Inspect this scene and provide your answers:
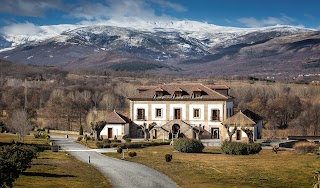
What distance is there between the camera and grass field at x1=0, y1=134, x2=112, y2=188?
96.0 ft

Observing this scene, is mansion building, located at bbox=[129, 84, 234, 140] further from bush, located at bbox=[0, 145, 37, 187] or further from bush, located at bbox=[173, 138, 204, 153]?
bush, located at bbox=[0, 145, 37, 187]

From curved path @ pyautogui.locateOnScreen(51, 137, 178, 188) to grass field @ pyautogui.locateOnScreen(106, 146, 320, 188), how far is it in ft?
2.81

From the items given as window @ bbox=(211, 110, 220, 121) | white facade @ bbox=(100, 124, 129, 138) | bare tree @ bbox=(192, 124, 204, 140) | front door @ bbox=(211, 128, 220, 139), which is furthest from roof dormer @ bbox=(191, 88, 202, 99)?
white facade @ bbox=(100, 124, 129, 138)

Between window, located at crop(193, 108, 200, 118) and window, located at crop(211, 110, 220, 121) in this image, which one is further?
window, located at crop(193, 108, 200, 118)

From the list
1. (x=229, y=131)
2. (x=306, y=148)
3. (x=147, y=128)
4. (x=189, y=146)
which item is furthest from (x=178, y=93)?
(x=306, y=148)

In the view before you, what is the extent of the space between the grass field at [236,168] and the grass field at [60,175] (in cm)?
432

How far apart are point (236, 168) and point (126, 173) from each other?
733cm

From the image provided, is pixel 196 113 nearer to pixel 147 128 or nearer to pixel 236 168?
pixel 147 128

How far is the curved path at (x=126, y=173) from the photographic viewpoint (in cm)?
3027

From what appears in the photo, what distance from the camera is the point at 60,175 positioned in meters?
32.6

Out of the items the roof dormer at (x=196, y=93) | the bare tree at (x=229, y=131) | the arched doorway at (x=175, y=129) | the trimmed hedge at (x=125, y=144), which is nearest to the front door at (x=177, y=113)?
the arched doorway at (x=175, y=129)

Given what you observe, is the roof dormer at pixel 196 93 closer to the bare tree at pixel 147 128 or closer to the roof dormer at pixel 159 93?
the roof dormer at pixel 159 93

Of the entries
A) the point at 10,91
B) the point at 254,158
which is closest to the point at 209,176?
the point at 254,158

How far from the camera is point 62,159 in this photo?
40844 mm
